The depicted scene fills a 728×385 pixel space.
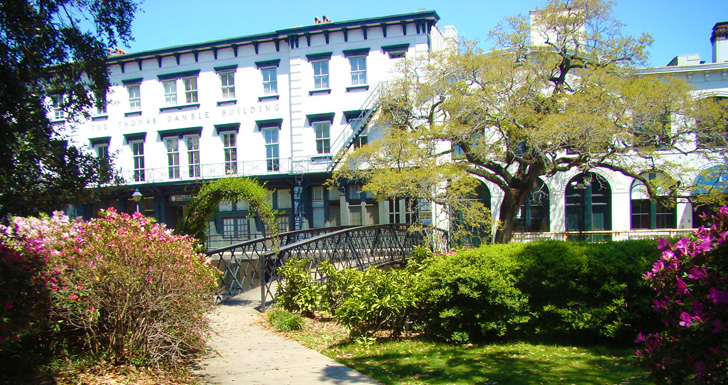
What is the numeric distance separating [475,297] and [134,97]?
29.1m

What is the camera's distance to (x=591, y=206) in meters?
26.9

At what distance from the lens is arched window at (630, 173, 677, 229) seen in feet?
85.3

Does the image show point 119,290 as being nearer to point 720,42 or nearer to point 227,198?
point 227,198

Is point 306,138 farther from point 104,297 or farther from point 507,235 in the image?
point 104,297

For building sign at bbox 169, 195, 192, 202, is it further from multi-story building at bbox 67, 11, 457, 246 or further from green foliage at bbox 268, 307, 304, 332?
green foliage at bbox 268, 307, 304, 332

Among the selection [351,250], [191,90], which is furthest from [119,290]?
[191,90]

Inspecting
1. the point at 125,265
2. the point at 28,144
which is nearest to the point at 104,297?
the point at 125,265

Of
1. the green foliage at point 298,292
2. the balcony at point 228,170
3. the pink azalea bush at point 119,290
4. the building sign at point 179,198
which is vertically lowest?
the green foliage at point 298,292

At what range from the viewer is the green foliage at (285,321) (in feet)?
33.1

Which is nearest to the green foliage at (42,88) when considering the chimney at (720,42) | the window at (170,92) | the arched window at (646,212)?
the window at (170,92)

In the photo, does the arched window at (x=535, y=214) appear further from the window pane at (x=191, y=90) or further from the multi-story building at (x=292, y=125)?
the window pane at (x=191, y=90)

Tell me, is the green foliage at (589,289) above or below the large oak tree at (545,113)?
below

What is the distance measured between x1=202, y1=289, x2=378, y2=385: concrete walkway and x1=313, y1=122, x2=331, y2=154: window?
18.0 metres

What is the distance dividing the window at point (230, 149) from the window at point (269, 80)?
3.21m
